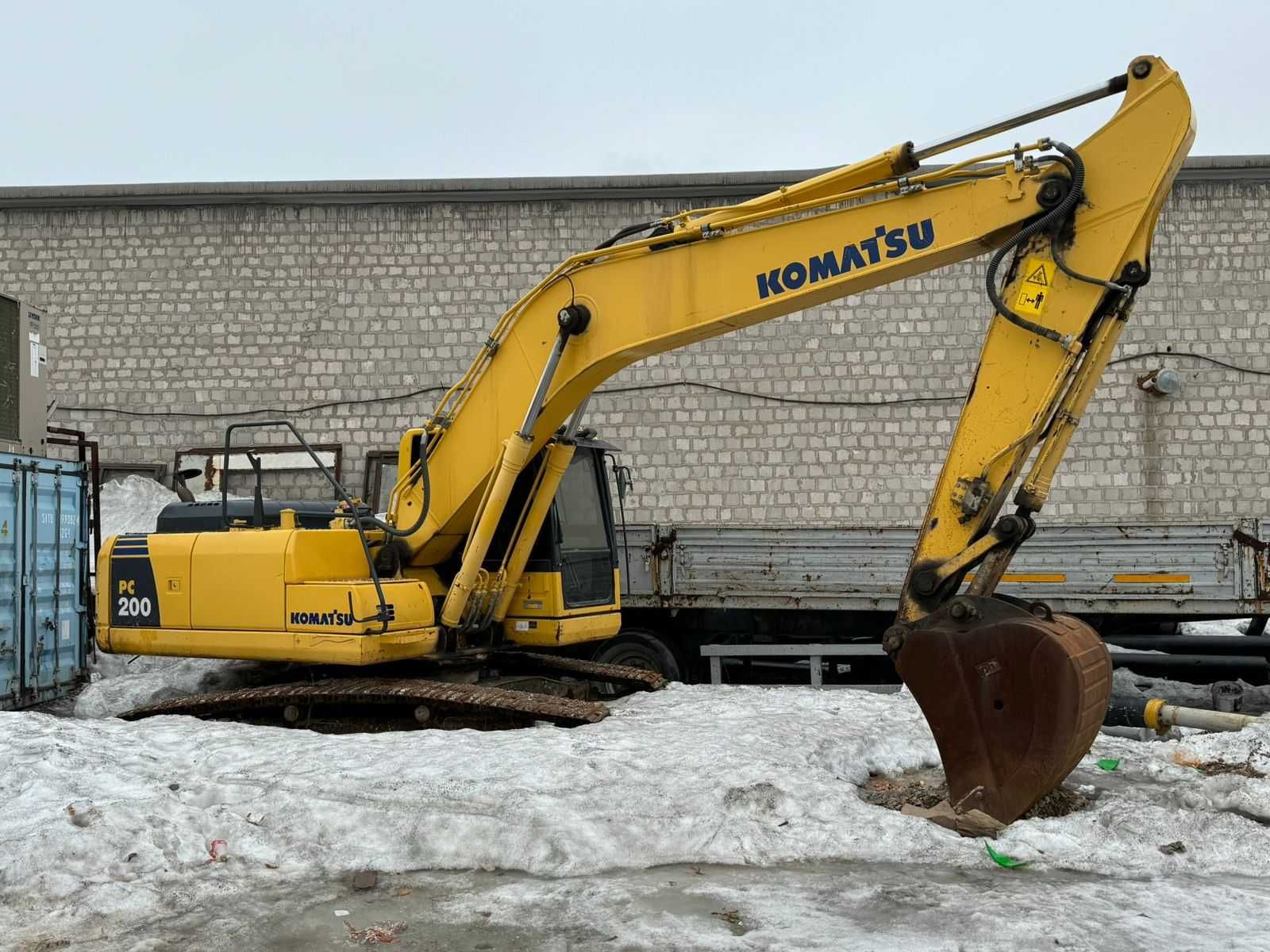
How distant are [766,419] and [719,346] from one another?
119cm

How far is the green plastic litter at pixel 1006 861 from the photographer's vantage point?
488 centimetres

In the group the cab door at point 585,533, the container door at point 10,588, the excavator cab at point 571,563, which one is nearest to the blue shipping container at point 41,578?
the container door at point 10,588

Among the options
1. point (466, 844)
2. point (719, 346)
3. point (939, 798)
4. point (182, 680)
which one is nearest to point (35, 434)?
point (182, 680)

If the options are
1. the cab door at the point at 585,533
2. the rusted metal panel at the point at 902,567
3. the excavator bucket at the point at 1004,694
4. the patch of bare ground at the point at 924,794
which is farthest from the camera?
the rusted metal panel at the point at 902,567

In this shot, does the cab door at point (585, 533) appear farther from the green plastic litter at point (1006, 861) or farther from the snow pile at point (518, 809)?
the green plastic litter at point (1006, 861)

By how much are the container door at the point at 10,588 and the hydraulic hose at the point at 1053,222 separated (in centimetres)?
743

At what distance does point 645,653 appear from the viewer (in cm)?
1095

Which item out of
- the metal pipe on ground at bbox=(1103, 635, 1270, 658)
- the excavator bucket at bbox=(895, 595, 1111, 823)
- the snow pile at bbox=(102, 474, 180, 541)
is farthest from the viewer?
the snow pile at bbox=(102, 474, 180, 541)

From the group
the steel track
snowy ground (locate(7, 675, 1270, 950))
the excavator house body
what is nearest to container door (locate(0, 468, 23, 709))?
the excavator house body

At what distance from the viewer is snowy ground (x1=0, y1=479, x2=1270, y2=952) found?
4160 millimetres

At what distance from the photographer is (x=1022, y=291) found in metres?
5.71

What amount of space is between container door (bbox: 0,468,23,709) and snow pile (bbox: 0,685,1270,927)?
89.2 inches

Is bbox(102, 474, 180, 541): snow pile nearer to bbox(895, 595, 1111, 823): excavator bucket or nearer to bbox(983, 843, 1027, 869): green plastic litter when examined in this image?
bbox(895, 595, 1111, 823): excavator bucket

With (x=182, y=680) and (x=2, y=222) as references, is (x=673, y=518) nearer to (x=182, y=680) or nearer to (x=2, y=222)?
(x=182, y=680)
